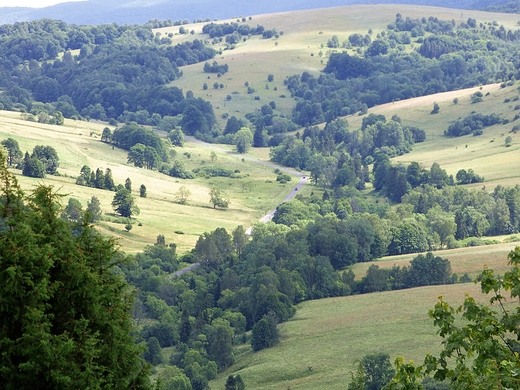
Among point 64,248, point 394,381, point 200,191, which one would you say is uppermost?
point 64,248

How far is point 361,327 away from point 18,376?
2843 inches

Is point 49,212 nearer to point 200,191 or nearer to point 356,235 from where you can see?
point 356,235

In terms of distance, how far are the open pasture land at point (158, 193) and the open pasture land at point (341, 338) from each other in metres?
37.1

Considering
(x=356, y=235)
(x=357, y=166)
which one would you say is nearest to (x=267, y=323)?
(x=356, y=235)

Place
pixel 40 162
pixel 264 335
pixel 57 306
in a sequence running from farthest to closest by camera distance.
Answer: pixel 40 162
pixel 264 335
pixel 57 306

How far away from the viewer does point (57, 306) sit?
67.1ft

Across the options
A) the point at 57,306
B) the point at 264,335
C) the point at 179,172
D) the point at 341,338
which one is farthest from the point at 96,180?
the point at 57,306

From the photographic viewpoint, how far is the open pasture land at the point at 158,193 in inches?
5300

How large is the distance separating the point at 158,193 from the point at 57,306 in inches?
5735

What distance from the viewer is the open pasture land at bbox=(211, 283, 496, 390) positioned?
2997 inches

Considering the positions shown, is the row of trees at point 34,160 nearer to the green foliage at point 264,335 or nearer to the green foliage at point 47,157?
the green foliage at point 47,157

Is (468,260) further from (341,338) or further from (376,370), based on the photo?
(376,370)

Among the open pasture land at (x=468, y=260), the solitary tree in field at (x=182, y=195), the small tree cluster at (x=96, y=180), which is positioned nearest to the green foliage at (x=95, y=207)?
the small tree cluster at (x=96, y=180)

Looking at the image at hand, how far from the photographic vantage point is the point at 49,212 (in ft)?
70.4
